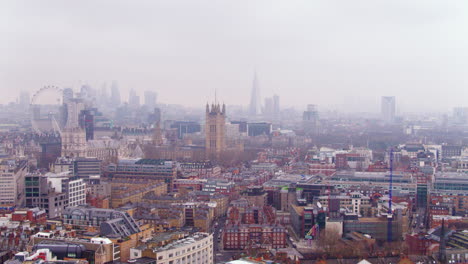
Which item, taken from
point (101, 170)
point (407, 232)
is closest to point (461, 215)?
point (407, 232)

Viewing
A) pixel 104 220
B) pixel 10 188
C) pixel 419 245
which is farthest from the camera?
pixel 10 188

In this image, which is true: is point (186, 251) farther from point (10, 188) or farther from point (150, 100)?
point (150, 100)

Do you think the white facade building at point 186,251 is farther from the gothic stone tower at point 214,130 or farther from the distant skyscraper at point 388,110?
the distant skyscraper at point 388,110

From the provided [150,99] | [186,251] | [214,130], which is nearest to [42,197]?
[186,251]

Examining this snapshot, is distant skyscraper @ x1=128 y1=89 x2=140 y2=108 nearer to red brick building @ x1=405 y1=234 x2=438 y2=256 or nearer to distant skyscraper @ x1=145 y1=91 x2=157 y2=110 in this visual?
distant skyscraper @ x1=145 y1=91 x2=157 y2=110

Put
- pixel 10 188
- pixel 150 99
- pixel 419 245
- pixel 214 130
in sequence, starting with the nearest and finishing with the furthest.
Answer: pixel 419 245
pixel 10 188
pixel 214 130
pixel 150 99

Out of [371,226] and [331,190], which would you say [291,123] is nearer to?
[331,190]
